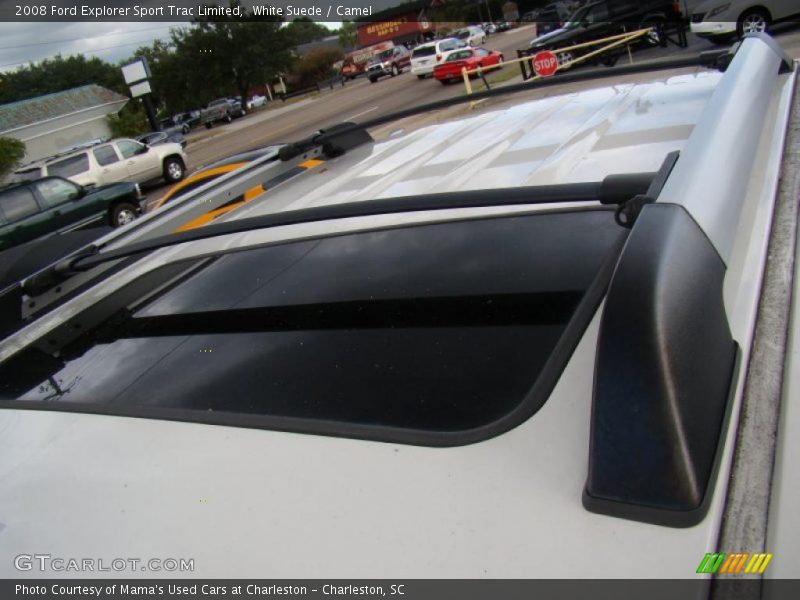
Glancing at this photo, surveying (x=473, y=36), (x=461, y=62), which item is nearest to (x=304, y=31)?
(x=473, y=36)

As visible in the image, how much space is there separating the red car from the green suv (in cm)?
1412

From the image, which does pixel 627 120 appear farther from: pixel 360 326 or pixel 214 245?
pixel 214 245

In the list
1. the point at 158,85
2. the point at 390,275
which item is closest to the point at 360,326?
the point at 390,275

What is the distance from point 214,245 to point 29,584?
1260 millimetres

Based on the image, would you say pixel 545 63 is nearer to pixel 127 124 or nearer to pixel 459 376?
pixel 459 376

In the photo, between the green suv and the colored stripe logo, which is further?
the green suv

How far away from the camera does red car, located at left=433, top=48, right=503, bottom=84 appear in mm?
23844

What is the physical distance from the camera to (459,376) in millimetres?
1175

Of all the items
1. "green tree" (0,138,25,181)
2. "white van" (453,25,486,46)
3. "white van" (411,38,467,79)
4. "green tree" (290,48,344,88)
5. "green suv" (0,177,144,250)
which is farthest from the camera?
"green tree" (290,48,344,88)

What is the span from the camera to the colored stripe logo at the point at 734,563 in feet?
2.28

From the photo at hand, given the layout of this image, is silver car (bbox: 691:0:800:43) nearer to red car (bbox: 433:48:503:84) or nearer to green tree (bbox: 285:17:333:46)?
red car (bbox: 433:48:503:84)

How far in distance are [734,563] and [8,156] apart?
36144mm

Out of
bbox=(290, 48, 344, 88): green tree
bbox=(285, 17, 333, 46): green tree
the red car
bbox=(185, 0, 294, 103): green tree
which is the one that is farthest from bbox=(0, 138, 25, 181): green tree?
bbox=(290, 48, 344, 88): green tree

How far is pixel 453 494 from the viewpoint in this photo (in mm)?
882
